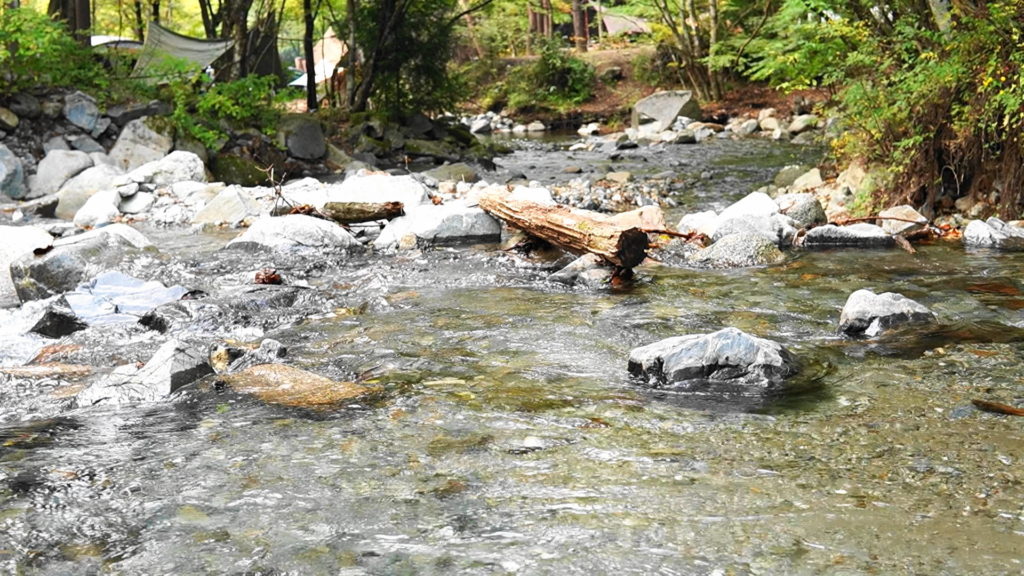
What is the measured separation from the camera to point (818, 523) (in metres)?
2.55

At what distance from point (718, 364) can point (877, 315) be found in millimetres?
1288

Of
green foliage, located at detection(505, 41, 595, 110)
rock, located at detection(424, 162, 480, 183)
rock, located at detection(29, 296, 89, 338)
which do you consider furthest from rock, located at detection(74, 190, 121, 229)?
green foliage, located at detection(505, 41, 595, 110)

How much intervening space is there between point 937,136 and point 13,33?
1128 centimetres

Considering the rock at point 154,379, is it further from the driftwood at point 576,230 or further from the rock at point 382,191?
the rock at point 382,191

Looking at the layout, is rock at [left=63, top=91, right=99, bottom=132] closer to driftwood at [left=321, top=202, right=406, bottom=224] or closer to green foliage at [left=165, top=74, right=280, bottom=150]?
green foliage at [left=165, top=74, right=280, bottom=150]

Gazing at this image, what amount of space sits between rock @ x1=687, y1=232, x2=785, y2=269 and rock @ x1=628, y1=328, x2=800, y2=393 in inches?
111

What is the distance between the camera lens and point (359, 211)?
28.1 feet

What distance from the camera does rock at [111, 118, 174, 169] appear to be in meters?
13.1

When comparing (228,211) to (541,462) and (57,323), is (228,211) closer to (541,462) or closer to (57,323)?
(57,323)

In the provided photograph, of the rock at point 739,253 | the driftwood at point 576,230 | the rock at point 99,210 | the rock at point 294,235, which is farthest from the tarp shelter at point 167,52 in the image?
the rock at point 739,253

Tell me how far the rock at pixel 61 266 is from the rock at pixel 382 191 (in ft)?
8.96

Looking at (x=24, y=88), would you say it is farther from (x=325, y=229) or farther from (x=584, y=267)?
(x=584, y=267)

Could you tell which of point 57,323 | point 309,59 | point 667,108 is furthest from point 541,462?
point 667,108

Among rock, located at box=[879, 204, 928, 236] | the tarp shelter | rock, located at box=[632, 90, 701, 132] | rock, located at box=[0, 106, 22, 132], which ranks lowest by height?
rock, located at box=[879, 204, 928, 236]
